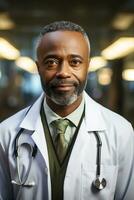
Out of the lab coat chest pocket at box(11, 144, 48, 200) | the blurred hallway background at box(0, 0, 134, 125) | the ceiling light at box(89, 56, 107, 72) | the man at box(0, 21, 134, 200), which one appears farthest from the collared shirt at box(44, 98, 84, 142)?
the blurred hallway background at box(0, 0, 134, 125)

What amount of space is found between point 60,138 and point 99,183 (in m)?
0.21

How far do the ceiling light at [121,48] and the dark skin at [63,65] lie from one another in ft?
8.04

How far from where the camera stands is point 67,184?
1268mm

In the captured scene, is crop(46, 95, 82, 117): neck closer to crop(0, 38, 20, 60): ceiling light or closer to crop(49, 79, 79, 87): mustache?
crop(49, 79, 79, 87): mustache

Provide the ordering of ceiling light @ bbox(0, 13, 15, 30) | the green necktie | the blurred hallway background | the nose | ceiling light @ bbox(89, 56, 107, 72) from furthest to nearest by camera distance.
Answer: ceiling light @ bbox(0, 13, 15, 30), the blurred hallway background, ceiling light @ bbox(89, 56, 107, 72), the green necktie, the nose

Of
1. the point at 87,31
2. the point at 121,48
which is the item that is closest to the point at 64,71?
the point at 87,31

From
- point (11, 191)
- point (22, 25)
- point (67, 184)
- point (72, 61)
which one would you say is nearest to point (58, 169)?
point (67, 184)

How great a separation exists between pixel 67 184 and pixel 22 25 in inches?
108

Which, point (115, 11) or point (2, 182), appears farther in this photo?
point (115, 11)

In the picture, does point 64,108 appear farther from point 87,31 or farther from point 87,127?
point 87,31

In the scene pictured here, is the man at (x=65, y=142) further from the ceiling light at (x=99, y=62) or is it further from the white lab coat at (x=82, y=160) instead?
the ceiling light at (x=99, y=62)

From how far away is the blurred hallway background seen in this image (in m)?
3.66

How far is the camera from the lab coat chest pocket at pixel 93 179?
128 centimetres

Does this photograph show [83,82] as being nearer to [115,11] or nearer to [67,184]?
[67,184]
